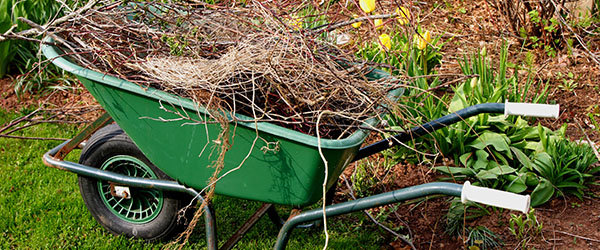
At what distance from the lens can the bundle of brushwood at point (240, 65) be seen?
183 cm

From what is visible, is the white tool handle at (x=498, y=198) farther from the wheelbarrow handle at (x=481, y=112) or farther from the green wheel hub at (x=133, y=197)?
the green wheel hub at (x=133, y=197)

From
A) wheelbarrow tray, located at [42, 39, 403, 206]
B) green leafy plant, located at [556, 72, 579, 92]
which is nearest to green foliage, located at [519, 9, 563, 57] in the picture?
green leafy plant, located at [556, 72, 579, 92]

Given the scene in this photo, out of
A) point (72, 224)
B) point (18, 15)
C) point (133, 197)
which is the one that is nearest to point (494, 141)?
point (133, 197)

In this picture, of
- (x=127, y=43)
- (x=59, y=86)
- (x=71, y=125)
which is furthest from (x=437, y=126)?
(x=59, y=86)

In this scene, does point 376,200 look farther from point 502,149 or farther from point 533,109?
point 502,149

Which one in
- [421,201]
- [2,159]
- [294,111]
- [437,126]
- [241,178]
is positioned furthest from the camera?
[2,159]

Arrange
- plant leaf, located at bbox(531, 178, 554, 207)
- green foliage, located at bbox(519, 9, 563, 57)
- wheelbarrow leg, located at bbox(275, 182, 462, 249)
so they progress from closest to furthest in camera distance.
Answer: wheelbarrow leg, located at bbox(275, 182, 462, 249) < plant leaf, located at bbox(531, 178, 554, 207) < green foliage, located at bbox(519, 9, 563, 57)

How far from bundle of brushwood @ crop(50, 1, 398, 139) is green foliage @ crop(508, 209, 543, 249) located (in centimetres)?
92

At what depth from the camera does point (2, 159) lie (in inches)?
127

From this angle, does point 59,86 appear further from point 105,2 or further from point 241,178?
point 241,178

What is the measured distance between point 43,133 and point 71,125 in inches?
6.3

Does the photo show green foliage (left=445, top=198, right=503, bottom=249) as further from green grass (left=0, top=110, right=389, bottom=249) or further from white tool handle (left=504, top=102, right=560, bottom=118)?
white tool handle (left=504, top=102, right=560, bottom=118)

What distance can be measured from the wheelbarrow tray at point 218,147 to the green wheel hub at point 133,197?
364 millimetres

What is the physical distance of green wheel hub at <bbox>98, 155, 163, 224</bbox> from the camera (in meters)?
2.38
